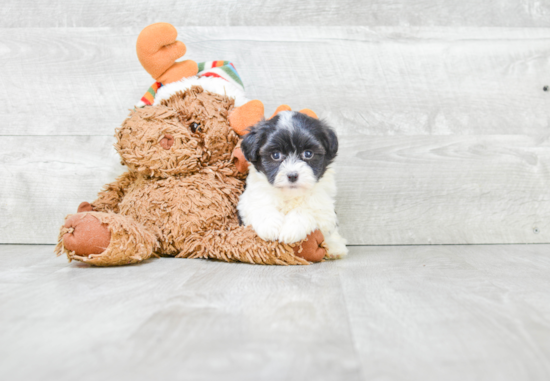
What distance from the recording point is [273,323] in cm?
84

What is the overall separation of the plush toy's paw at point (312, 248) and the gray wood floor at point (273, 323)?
0.09 m

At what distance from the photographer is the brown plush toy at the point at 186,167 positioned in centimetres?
144

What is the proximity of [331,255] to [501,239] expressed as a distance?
0.89 m

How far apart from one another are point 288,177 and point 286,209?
6.8 inches

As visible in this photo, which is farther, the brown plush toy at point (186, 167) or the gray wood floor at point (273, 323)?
the brown plush toy at point (186, 167)

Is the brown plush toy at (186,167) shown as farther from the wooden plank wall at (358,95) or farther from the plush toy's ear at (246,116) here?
the wooden plank wall at (358,95)

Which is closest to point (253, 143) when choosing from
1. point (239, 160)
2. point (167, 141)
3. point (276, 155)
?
point (276, 155)

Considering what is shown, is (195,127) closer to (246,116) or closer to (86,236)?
(246,116)

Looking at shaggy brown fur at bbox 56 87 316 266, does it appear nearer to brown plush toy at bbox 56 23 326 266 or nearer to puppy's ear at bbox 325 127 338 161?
brown plush toy at bbox 56 23 326 266

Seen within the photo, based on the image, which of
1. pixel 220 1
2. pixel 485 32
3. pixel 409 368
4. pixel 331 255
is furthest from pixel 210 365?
pixel 485 32

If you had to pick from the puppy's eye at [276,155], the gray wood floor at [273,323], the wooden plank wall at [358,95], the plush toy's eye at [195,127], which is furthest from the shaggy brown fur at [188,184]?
the wooden plank wall at [358,95]

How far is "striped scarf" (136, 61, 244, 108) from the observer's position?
1.64 meters

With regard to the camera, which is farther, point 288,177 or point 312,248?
point 312,248

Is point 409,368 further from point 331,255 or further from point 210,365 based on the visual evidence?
point 331,255
